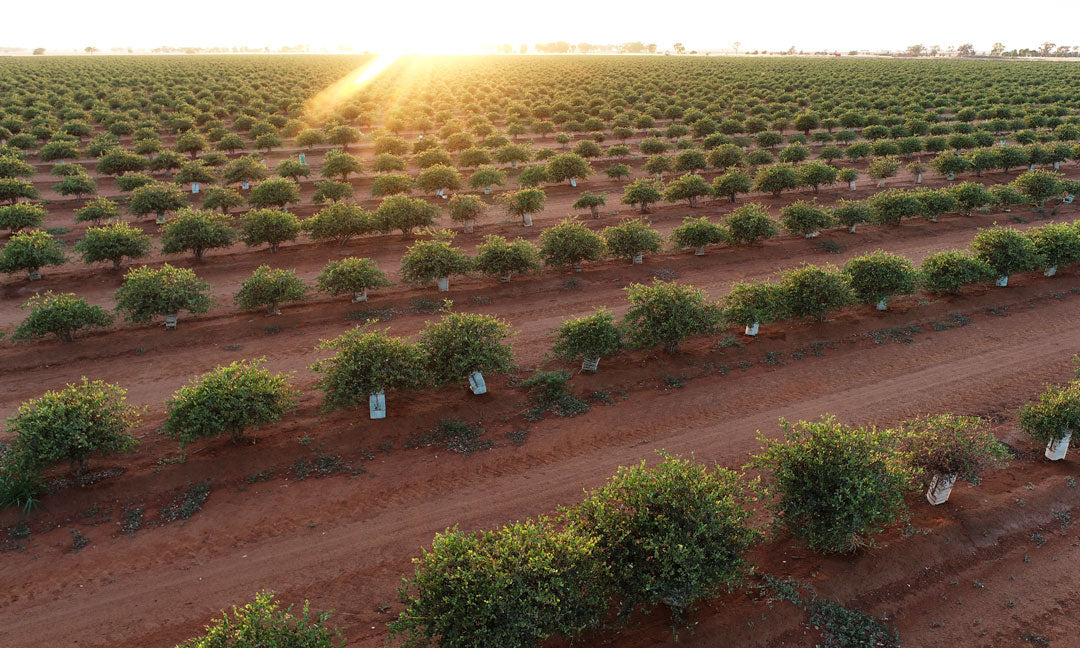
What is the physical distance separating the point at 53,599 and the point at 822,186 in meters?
34.6

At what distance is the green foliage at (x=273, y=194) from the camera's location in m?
25.1

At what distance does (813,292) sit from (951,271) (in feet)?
16.7

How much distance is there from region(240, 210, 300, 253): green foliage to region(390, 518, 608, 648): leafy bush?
17.5 meters

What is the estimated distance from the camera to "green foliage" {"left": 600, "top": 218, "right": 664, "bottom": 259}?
20625 millimetres

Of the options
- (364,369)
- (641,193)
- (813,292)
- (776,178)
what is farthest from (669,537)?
(776,178)

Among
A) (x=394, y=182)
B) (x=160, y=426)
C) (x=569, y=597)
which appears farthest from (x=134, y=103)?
(x=569, y=597)

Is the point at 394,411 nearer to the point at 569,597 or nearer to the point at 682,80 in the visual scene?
the point at 569,597

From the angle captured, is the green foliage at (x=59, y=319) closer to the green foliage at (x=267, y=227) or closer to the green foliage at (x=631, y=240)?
the green foliage at (x=267, y=227)

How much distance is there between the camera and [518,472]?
10.9 metres

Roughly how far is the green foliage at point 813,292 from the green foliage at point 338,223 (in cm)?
1493

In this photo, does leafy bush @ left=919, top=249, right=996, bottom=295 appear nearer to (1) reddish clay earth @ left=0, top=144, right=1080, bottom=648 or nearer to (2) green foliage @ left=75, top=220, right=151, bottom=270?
(1) reddish clay earth @ left=0, top=144, right=1080, bottom=648

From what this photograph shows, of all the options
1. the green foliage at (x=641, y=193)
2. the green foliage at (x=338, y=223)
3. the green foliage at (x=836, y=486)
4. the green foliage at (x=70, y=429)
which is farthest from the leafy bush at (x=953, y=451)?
the green foliage at (x=338, y=223)

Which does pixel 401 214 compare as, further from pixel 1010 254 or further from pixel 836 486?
pixel 1010 254

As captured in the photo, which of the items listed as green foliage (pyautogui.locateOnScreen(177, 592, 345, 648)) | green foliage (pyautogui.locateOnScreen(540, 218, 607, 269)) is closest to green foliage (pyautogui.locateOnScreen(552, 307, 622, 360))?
green foliage (pyautogui.locateOnScreen(540, 218, 607, 269))
